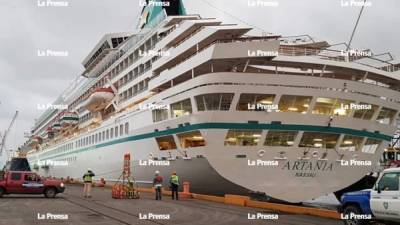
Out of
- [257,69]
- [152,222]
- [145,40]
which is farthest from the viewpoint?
[145,40]

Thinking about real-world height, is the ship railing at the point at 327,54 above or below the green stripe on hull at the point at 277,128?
above

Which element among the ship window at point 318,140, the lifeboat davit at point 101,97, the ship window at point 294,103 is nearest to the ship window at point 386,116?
the ship window at point 318,140

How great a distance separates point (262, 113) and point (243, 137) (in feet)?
4.91

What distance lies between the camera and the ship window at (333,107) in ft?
76.5

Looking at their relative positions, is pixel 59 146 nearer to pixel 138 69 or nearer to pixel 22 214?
pixel 138 69

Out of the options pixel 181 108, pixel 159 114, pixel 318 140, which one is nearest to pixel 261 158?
pixel 318 140

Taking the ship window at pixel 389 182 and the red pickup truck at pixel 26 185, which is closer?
the ship window at pixel 389 182

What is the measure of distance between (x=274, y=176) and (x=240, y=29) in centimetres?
730

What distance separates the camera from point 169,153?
84.1 feet

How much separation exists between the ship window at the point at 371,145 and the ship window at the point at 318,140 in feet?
9.32

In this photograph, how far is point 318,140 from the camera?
2338cm

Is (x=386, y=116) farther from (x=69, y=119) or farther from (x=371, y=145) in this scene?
(x=69, y=119)

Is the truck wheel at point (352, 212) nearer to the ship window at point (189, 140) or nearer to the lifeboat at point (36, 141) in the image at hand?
the ship window at point (189, 140)

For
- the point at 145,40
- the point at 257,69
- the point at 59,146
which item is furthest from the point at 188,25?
the point at 59,146
